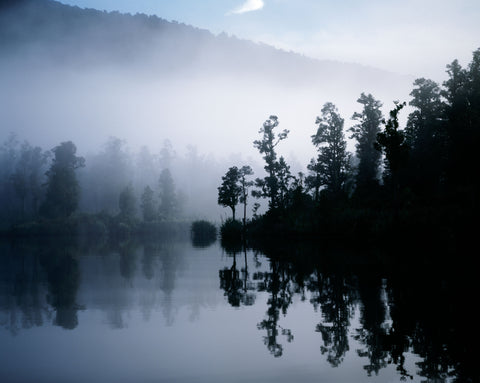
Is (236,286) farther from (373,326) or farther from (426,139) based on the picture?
(426,139)

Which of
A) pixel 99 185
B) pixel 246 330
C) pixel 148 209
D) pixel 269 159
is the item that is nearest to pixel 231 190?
pixel 269 159

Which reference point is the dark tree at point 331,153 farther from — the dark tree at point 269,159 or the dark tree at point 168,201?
the dark tree at point 168,201

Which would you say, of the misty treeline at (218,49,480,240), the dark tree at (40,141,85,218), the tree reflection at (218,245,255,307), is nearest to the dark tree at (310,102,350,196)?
the misty treeline at (218,49,480,240)

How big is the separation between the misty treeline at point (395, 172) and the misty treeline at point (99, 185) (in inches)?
1777

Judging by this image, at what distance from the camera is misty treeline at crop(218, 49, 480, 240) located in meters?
33.9

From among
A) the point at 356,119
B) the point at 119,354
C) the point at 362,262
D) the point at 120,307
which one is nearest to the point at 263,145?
the point at 356,119

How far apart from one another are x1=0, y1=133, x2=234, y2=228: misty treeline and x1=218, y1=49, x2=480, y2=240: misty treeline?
4513cm

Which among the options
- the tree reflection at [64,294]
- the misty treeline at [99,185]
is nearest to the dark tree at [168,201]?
the misty treeline at [99,185]

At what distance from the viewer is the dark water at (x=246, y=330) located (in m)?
6.25

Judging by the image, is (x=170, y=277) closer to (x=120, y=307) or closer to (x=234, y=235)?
(x=120, y=307)

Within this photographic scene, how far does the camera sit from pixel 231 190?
6056cm

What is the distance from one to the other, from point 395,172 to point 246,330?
95.4ft

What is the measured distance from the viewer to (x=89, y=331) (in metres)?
8.65

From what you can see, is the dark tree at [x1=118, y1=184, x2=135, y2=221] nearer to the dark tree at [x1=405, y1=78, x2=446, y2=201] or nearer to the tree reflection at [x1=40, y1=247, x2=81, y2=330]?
the dark tree at [x1=405, y1=78, x2=446, y2=201]
